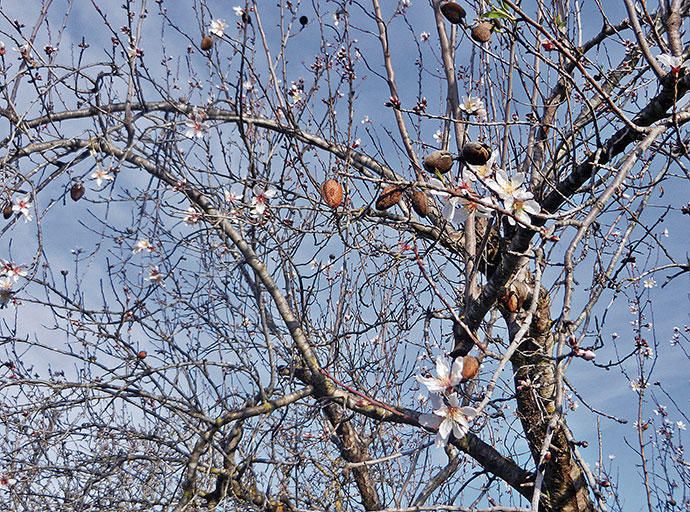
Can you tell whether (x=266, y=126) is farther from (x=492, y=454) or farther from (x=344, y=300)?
(x=492, y=454)

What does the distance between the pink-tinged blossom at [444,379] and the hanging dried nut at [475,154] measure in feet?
1.93

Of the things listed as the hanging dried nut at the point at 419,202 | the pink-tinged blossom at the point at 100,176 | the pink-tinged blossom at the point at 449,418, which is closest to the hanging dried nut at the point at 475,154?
the pink-tinged blossom at the point at 449,418

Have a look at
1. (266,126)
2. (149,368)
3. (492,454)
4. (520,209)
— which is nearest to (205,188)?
(266,126)

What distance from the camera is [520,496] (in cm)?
375

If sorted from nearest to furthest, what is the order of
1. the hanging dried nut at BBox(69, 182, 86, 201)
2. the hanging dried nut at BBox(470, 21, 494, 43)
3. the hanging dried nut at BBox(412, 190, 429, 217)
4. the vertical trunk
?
the hanging dried nut at BBox(470, 21, 494, 43), the hanging dried nut at BBox(412, 190, 429, 217), the vertical trunk, the hanging dried nut at BBox(69, 182, 86, 201)

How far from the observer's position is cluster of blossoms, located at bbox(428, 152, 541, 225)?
69.1 inches

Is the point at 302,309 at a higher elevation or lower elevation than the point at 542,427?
higher

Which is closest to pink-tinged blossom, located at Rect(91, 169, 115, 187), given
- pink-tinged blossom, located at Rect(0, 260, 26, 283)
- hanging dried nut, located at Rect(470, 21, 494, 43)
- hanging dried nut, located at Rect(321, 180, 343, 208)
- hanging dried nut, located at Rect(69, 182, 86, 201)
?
hanging dried nut, located at Rect(69, 182, 86, 201)

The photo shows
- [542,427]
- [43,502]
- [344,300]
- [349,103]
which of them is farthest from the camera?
[344,300]

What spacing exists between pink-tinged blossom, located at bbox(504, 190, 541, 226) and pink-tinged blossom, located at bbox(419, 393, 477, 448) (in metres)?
0.56

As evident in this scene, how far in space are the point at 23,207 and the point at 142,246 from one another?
116 centimetres

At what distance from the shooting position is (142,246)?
4508 mm

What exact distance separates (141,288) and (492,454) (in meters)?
2.59

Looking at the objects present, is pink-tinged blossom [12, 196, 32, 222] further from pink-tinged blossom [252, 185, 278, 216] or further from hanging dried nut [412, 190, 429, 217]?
hanging dried nut [412, 190, 429, 217]
